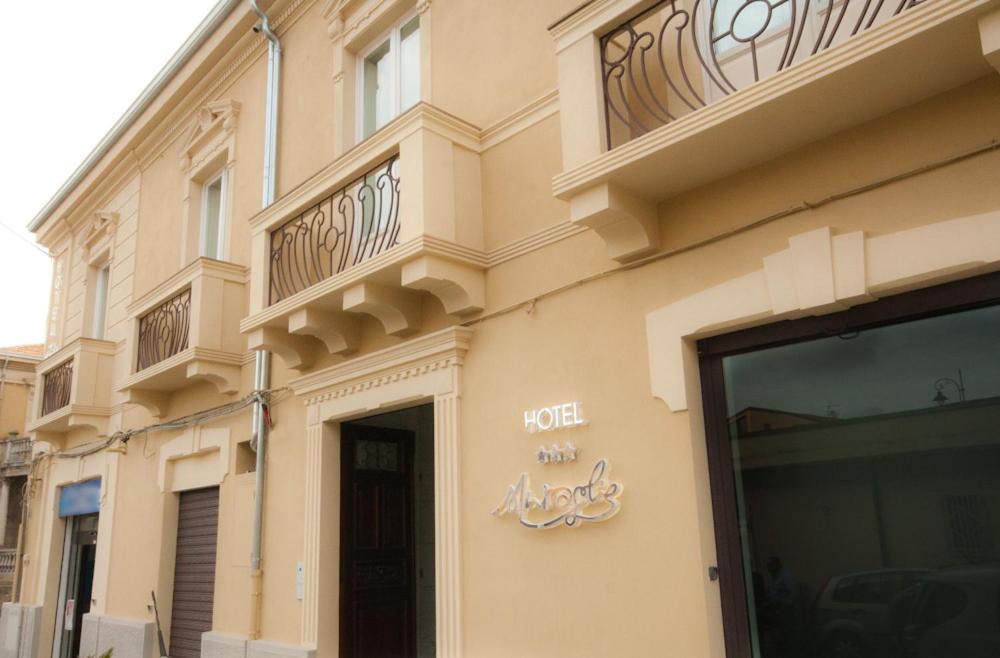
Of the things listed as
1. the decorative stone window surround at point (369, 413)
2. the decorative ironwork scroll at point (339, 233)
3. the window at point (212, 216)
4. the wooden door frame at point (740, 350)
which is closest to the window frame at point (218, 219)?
the window at point (212, 216)

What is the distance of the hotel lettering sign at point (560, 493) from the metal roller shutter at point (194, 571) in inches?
189

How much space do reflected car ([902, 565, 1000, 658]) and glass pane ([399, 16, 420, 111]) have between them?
6.00 metres

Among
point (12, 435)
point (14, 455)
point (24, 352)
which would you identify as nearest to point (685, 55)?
point (24, 352)

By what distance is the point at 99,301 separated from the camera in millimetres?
14000

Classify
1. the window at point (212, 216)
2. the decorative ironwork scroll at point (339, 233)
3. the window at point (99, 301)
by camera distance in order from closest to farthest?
the decorative ironwork scroll at point (339, 233) → the window at point (212, 216) → the window at point (99, 301)

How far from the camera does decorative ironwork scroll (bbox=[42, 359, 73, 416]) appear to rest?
12.5 m

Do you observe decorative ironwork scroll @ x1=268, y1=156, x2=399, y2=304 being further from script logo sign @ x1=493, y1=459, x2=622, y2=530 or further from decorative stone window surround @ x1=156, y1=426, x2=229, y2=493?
decorative stone window surround @ x1=156, y1=426, x2=229, y2=493

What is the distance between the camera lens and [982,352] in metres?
4.08

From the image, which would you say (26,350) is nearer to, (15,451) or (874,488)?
(15,451)

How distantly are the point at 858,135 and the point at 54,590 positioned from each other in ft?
45.4

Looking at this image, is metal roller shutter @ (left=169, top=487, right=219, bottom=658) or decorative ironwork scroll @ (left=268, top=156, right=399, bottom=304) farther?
metal roller shutter @ (left=169, top=487, right=219, bottom=658)

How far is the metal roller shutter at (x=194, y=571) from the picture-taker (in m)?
9.12

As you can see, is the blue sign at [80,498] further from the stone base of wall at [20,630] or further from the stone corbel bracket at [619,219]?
the stone corbel bracket at [619,219]

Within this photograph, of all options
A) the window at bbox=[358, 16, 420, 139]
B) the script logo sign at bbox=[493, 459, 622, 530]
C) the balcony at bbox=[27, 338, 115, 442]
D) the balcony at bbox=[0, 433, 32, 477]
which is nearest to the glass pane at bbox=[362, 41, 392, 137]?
the window at bbox=[358, 16, 420, 139]
